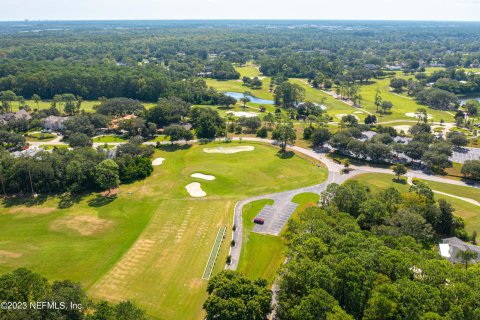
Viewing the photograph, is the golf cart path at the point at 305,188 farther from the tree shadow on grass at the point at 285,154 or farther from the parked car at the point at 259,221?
the tree shadow on grass at the point at 285,154

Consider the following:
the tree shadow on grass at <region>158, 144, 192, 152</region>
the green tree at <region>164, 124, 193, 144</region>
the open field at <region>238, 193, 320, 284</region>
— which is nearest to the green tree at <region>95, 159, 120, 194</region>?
the tree shadow on grass at <region>158, 144, 192, 152</region>

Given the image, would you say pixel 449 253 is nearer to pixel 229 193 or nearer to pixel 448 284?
pixel 448 284

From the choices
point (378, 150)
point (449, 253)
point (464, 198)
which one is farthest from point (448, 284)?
point (378, 150)

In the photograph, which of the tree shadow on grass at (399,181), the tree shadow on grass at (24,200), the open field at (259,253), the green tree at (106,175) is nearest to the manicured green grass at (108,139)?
the green tree at (106,175)

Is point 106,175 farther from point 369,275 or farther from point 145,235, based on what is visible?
point 369,275

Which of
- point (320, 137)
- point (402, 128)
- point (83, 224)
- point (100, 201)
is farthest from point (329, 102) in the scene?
point (83, 224)

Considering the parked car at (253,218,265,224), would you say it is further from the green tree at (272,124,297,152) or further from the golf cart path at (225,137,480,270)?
the green tree at (272,124,297,152)
